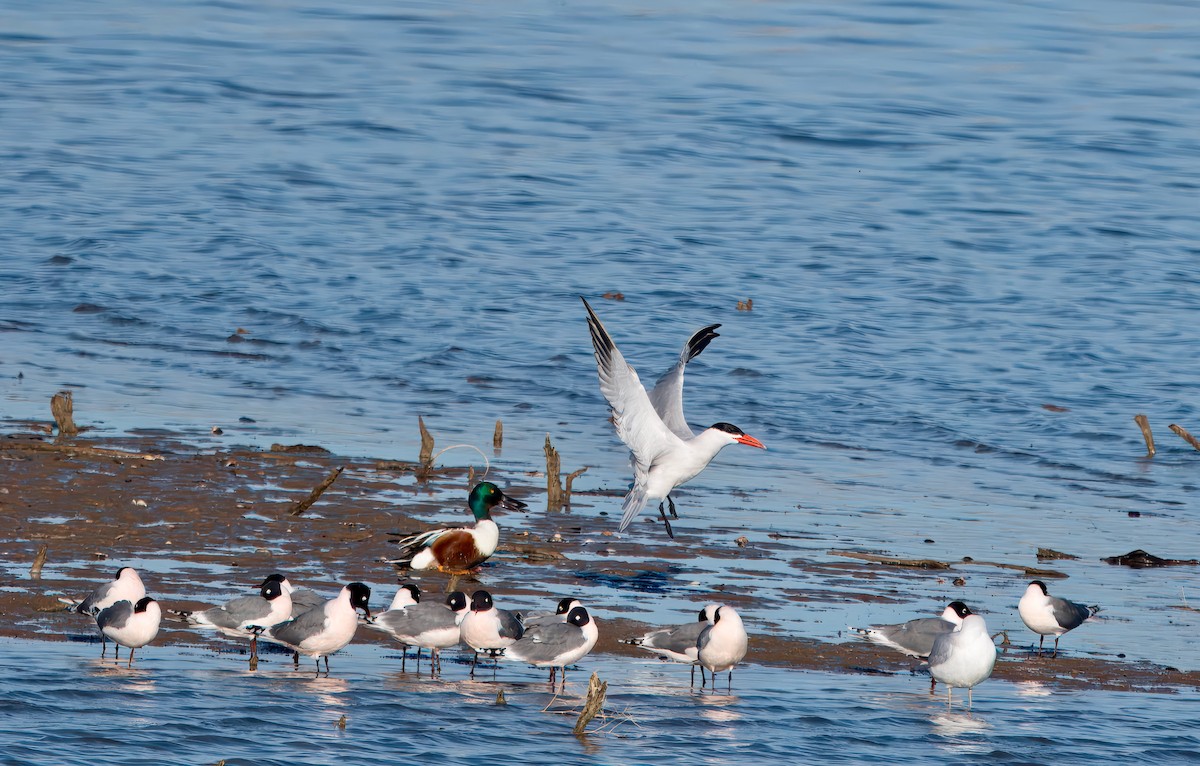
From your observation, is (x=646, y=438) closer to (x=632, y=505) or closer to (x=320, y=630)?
(x=632, y=505)

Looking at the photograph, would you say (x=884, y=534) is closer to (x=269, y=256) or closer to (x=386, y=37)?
(x=269, y=256)

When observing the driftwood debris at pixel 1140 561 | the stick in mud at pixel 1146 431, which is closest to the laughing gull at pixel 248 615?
the driftwood debris at pixel 1140 561

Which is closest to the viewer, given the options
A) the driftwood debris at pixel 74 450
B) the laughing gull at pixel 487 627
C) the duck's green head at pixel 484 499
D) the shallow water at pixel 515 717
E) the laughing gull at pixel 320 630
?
the shallow water at pixel 515 717

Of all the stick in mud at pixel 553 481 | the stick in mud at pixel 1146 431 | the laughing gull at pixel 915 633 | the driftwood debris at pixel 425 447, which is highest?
the stick in mud at pixel 1146 431

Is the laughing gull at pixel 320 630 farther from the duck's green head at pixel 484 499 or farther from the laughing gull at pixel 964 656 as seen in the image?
the laughing gull at pixel 964 656

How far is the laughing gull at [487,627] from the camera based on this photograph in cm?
992

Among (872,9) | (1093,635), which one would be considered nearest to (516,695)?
(1093,635)

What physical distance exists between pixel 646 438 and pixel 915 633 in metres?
3.70

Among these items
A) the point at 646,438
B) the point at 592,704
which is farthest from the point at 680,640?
the point at 646,438

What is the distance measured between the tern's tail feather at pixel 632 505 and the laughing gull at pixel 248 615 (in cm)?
336

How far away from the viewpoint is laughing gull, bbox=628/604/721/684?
32.6 feet

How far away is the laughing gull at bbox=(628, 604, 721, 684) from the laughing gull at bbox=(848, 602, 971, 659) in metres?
1.01

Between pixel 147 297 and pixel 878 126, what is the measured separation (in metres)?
19.2

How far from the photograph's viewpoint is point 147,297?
22.8 m
